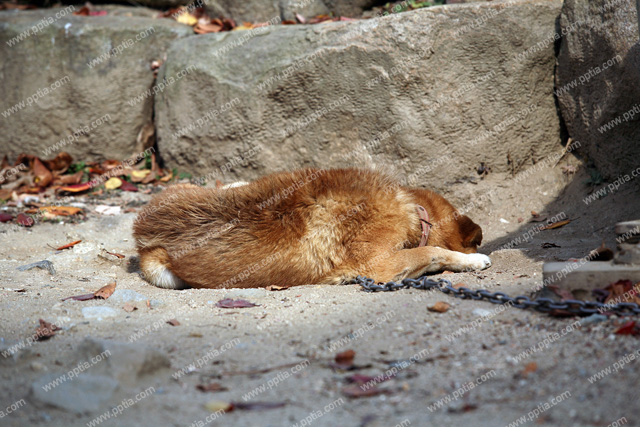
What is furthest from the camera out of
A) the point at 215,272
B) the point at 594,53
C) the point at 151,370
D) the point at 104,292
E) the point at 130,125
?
the point at 130,125

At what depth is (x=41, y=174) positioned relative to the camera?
23.5ft

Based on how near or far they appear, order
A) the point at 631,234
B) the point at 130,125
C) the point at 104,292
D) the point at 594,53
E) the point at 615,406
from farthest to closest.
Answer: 1. the point at 130,125
2. the point at 594,53
3. the point at 104,292
4. the point at 631,234
5. the point at 615,406

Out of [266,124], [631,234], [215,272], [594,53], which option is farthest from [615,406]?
[266,124]

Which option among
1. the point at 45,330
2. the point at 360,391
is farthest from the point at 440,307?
the point at 45,330

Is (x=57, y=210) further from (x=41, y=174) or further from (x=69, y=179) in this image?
(x=41, y=174)

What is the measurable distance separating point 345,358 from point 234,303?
1203 millimetres

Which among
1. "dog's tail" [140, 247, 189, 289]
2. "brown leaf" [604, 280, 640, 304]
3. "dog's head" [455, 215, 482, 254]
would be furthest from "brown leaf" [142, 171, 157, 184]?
"brown leaf" [604, 280, 640, 304]

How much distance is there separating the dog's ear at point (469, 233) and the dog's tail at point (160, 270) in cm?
233

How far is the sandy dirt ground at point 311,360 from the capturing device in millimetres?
2477

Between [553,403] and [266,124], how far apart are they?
15.2 feet

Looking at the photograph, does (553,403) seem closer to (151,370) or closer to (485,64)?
(151,370)

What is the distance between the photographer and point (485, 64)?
5812 millimetres

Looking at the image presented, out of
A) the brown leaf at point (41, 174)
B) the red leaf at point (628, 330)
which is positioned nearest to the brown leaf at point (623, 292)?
the red leaf at point (628, 330)

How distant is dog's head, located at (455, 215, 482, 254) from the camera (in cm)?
482
